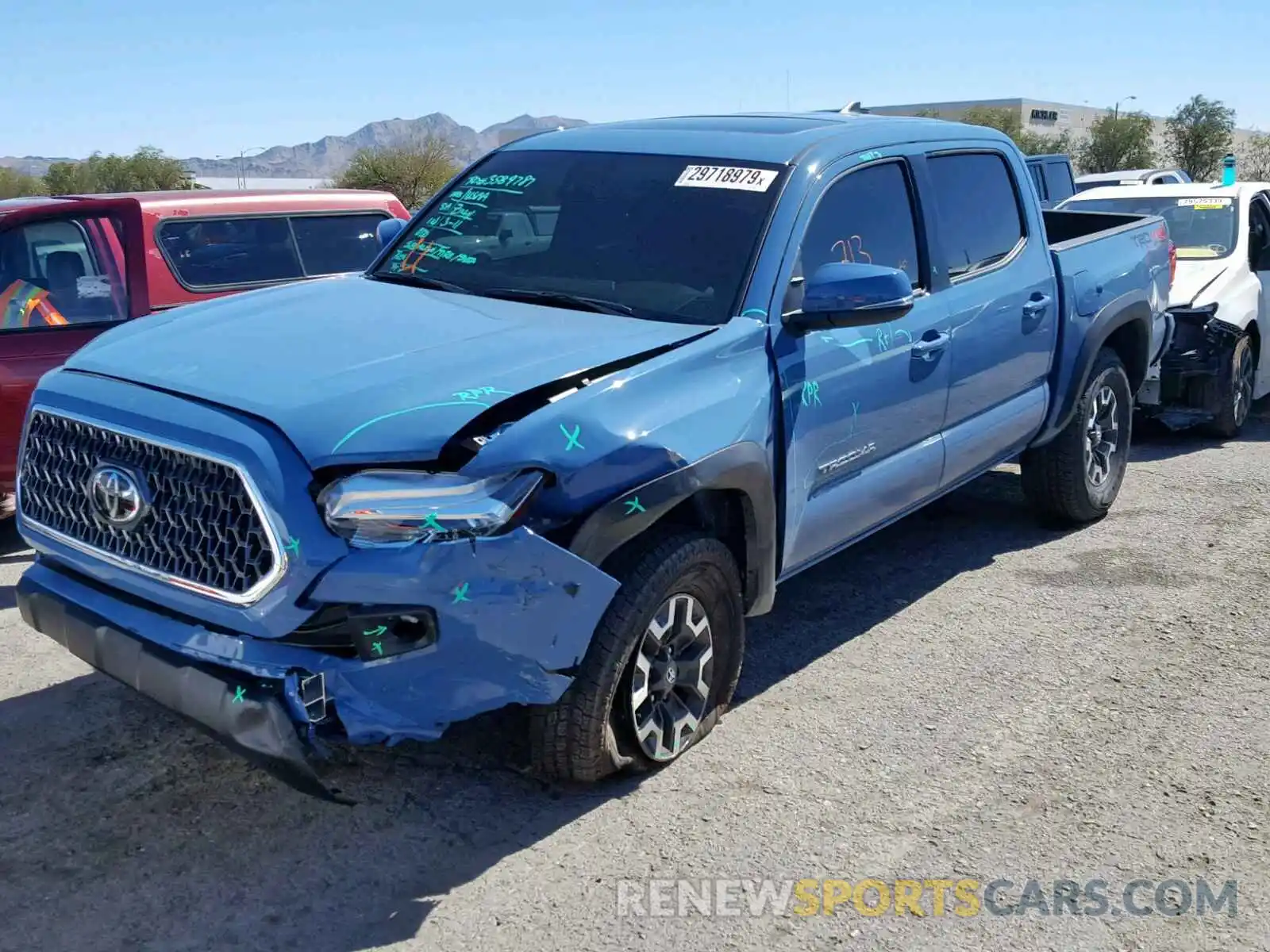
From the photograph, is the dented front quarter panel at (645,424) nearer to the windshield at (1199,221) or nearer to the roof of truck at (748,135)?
the roof of truck at (748,135)

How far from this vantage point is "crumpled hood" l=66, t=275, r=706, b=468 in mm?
3203

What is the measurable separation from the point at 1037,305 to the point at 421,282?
279 cm

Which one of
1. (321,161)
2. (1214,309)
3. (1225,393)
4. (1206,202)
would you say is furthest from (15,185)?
(321,161)

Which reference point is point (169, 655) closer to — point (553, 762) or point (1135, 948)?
point (553, 762)

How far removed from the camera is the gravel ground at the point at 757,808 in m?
3.25

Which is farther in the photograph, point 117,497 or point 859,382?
point 859,382

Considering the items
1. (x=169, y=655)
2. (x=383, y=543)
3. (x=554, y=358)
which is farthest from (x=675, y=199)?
(x=169, y=655)

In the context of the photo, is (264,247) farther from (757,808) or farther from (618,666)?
(757,808)

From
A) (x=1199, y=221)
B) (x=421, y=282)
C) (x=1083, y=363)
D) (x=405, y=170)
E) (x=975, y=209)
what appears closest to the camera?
(x=421, y=282)

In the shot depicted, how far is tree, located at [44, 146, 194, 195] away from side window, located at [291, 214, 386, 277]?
46859mm

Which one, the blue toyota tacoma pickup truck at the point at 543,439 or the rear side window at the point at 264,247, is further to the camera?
the rear side window at the point at 264,247

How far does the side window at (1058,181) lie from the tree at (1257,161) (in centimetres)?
4390

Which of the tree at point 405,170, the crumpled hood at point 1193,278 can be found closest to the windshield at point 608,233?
the crumpled hood at point 1193,278

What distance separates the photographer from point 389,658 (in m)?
3.12
